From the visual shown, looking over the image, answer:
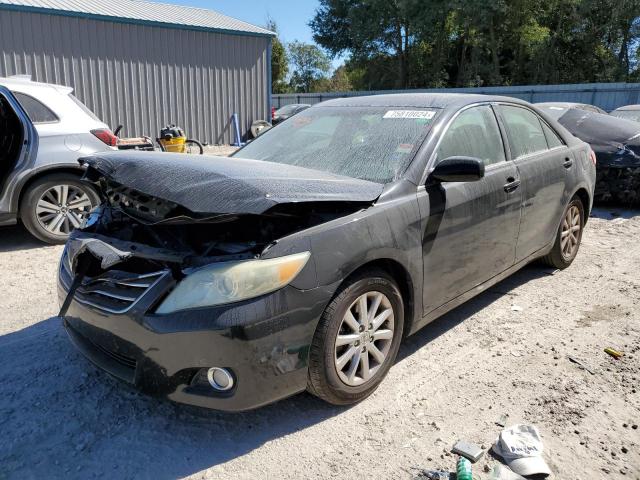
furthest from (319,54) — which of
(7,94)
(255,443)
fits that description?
(255,443)

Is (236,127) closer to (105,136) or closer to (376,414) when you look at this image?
(105,136)

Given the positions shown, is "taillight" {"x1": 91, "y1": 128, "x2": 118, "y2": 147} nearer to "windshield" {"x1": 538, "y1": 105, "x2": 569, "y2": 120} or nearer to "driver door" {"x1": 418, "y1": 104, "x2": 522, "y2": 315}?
"driver door" {"x1": 418, "y1": 104, "x2": 522, "y2": 315}

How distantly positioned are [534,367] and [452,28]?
1378 inches

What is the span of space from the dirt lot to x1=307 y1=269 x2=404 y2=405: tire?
6.0 inches

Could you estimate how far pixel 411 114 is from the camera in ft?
11.9

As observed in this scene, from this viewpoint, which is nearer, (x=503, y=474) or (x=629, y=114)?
(x=503, y=474)

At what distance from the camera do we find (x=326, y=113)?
4102 millimetres

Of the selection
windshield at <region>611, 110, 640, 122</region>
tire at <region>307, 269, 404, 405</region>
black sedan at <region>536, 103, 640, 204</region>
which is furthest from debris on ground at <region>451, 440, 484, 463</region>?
windshield at <region>611, 110, 640, 122</region>

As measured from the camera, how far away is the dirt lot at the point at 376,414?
2461 millimetres

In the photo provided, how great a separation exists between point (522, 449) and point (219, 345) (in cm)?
148

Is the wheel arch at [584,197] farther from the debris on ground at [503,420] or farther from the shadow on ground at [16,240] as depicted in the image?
the shadow on ground at [16,240]

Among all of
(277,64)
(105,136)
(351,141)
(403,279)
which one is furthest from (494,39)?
(403,279)

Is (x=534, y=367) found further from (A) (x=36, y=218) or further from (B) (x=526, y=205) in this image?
(A) (x=36, y=218)

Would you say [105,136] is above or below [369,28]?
below
